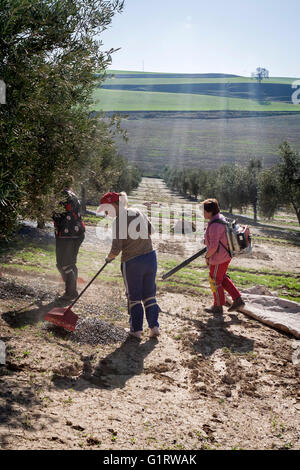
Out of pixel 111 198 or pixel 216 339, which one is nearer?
pixel 111 198

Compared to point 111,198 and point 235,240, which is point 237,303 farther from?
point 111,198

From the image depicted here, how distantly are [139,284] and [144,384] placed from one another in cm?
192

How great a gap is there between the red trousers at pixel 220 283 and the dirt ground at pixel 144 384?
Result: 1.63 ft

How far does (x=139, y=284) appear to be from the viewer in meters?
7.17

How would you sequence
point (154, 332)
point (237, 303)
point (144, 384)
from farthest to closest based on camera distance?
point (237, 303), point (154, 332), point (144, 384)

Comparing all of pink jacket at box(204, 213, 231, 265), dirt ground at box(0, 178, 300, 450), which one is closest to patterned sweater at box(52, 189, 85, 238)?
dirt ground at box(0, 178, 300, 450)

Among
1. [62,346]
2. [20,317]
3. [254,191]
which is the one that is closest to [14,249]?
[20,317]

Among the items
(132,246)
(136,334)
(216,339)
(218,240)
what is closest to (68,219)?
(132,246)

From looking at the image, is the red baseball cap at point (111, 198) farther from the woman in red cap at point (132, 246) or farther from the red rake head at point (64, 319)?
the red rake head at point (64, 319)

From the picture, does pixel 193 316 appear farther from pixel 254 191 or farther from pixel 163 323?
pixel 254 191

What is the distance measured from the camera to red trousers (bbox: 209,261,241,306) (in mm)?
8930

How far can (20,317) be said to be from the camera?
293 inches

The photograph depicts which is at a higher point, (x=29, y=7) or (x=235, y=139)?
(x=235, y=139)
